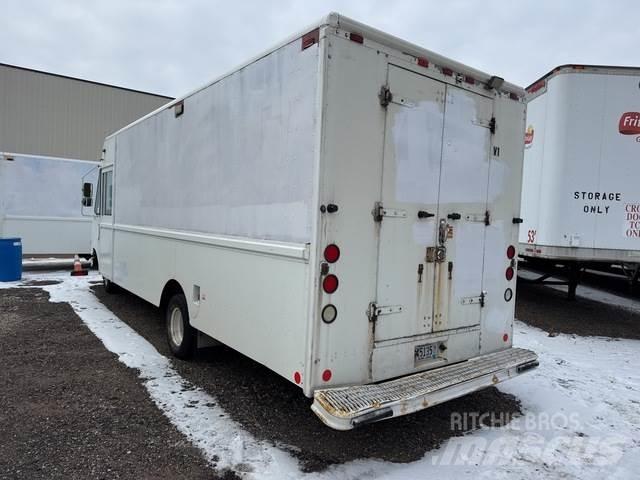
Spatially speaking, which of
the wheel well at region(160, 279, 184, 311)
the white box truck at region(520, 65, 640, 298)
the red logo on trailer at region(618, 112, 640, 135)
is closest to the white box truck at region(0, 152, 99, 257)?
the wheel well at region(160, 279, 184, 311)

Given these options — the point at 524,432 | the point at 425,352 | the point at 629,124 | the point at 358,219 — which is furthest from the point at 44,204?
the point at 629,124

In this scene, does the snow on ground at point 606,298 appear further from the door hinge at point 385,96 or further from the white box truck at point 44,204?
the white box truck at point 44,204

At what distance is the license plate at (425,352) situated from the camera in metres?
3.78

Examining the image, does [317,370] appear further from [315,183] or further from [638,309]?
[638,309]

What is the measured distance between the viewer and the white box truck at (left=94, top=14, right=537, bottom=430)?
10.5ft

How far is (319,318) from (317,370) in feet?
1.16

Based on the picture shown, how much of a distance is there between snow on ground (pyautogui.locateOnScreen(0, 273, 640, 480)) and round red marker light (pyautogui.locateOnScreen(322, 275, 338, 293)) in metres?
1.23

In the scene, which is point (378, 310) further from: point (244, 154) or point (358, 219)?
point (244, 154)

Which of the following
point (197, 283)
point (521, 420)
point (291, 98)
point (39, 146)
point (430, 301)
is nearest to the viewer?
point (291, 98)

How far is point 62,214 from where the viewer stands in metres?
12.5

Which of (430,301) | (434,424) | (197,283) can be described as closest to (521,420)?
(434,424)

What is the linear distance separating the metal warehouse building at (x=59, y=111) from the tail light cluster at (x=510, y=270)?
22.7 m

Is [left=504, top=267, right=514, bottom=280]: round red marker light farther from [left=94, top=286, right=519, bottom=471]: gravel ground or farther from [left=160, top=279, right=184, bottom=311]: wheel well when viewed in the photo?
[left=160, top=279, right=184, bottom=311]: wheel well

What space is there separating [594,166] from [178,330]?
6611 millimetres
